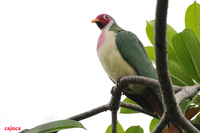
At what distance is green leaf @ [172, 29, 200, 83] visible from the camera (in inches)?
103

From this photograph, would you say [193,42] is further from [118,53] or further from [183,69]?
[118,53]

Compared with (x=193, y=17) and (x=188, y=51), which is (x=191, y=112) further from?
(x=193, y=17)

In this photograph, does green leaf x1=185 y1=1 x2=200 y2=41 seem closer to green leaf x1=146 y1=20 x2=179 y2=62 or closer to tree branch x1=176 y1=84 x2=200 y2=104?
green leaf x1=146 y1=20 x2=179 y2=62

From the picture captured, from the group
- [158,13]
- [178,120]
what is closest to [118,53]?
[178,120]

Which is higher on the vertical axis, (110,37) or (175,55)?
(110,37)

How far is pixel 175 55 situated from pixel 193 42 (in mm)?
330

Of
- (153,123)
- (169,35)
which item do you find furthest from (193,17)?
(153,123)

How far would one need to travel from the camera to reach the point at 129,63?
106 inches

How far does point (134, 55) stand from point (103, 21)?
2.77ft

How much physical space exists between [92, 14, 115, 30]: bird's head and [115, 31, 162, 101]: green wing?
0.53 metres

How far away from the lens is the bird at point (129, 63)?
265 cm

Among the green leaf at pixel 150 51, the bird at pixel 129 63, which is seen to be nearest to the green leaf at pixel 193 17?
the green leaf at pixel 150 51

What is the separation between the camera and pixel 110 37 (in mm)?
2844

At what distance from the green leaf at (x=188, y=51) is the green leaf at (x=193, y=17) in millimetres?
388
